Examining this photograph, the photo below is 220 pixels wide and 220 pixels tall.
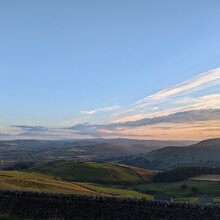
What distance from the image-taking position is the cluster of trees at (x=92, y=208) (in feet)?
78.1

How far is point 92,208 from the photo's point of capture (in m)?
25.5

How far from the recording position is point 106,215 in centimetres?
2508

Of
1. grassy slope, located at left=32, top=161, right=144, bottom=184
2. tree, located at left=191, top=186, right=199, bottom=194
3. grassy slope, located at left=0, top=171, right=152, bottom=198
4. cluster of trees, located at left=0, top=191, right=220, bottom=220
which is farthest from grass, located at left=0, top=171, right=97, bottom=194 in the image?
grassy slope, located at left=32, top=161, right=144, bottom=184

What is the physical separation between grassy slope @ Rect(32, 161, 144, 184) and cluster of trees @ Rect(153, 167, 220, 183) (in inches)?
294

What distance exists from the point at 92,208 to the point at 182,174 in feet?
362

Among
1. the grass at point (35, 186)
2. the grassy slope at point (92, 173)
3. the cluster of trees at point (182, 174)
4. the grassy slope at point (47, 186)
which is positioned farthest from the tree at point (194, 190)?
the grass at point (35, 186)

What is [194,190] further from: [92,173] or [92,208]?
[92,208]

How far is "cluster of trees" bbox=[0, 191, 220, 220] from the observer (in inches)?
937

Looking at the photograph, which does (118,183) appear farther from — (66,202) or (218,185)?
(66,202)

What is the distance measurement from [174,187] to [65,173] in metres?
35.8

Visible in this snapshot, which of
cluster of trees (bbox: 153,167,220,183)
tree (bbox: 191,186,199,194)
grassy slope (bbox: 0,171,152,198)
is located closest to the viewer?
grassy slope (bbox: 0,171,152,198)

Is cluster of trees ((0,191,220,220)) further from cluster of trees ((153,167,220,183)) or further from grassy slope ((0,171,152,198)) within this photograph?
cluster of trees ((153,167,220,183))

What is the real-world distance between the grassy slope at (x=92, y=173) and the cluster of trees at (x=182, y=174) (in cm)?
746

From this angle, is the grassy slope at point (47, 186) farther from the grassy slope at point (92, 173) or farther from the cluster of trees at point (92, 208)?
the grassy slope at point (92, 173)
